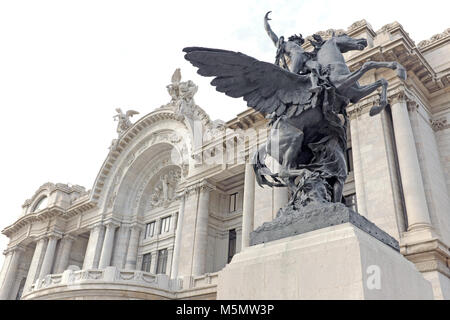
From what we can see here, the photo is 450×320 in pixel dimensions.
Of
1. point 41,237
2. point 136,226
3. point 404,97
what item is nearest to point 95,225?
point 136,226

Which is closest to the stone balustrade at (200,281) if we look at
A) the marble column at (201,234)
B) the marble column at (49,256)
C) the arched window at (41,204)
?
the marble column at (201,234)

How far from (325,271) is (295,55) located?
349 centimetres

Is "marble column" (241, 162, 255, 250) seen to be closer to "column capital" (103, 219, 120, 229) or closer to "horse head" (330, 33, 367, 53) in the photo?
"column capital" (103, 219, 120, 229)

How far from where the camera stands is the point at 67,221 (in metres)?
34.4

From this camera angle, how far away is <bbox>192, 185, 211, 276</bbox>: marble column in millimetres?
22311

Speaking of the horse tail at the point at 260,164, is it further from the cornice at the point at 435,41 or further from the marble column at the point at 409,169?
the cornice at the point at 435,41

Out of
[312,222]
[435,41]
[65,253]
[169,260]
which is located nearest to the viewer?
[312,222]

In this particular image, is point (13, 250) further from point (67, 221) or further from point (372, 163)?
point (372, 163)

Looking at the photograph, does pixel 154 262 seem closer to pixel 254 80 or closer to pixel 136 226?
pixel 136 226

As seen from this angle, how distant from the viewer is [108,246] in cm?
2930

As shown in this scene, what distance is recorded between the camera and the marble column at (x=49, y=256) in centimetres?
3198
